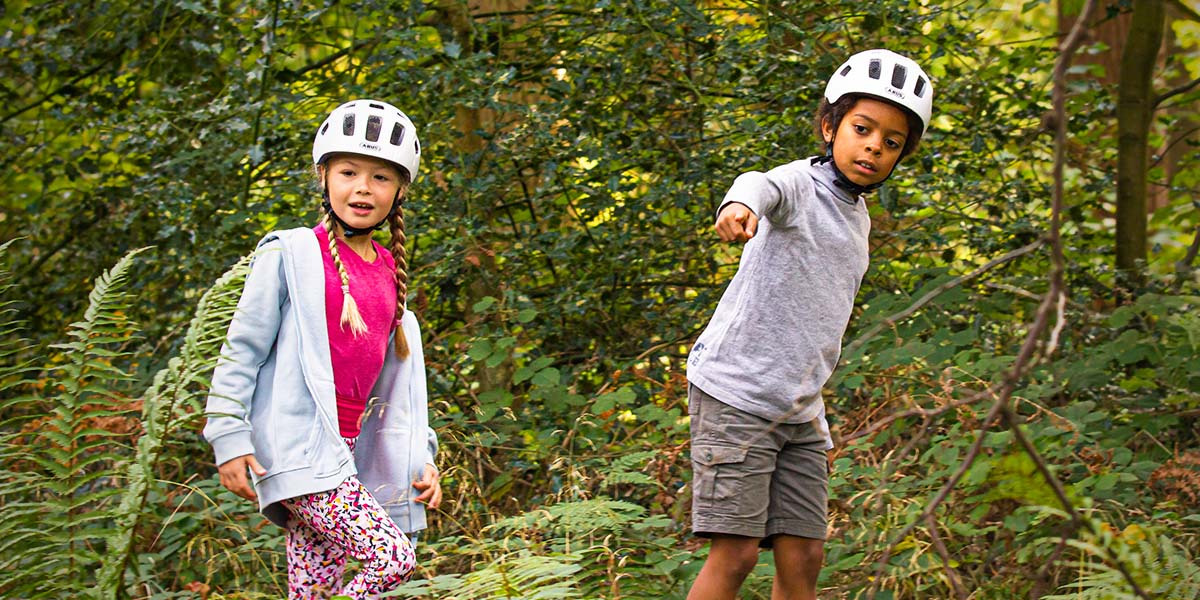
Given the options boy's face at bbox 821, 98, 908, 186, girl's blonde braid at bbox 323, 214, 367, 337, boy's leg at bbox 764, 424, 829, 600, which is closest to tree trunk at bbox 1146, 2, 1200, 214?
boy's face at bbox 821, 98, 908, 186

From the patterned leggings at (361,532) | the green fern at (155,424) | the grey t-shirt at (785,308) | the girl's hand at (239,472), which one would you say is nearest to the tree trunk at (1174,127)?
the grey t-shirt at (785,308)

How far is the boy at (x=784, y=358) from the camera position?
3.69 meters

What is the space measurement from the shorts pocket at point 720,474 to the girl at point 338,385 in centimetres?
94

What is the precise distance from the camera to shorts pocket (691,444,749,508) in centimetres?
369

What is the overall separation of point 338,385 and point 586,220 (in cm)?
272

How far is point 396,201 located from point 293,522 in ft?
3.77

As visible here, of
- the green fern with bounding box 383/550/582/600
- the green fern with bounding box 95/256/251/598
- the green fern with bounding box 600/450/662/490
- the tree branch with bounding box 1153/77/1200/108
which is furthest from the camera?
the tree branch with bounding box 1153/77/1200/108

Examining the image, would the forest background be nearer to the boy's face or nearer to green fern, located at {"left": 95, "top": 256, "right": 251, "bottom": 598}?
the boy's face

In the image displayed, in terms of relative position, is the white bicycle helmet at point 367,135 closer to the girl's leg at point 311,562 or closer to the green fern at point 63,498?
the green fern at point 63,498

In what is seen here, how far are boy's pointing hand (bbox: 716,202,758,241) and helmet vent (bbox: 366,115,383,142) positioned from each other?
144 cm

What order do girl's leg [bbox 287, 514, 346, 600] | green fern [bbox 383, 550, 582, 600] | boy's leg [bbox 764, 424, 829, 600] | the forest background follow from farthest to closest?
1. the forest background
2. girl's leg [bbox 287, 514, 346, 600]
3. boy's leg [bbox 764, 424, 829, 600]
4. green fern [bbox 383, 550, 582, 600]

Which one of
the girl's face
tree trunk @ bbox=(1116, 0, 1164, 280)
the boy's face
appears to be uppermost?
tree trunk @ bbox=(1116, 0, 1164, 280)

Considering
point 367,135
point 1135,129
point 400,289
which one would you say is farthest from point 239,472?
point 1135,129

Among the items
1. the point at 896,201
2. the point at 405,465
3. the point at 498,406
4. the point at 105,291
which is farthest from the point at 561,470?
the point at 105,291
